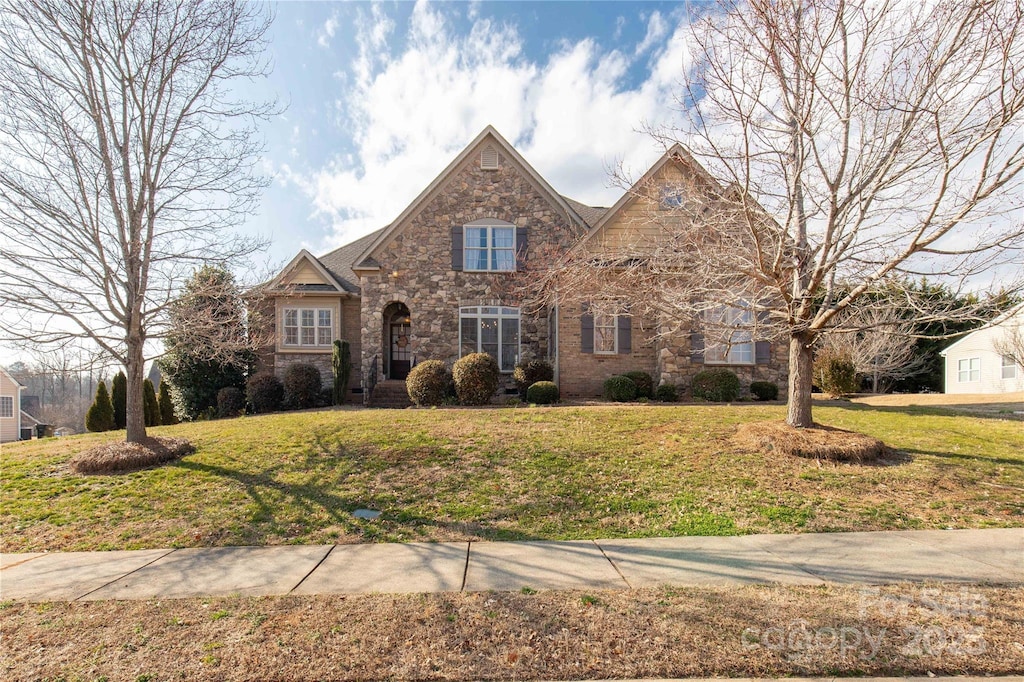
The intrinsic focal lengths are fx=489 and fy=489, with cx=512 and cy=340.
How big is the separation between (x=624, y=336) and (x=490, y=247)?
18.0 feet

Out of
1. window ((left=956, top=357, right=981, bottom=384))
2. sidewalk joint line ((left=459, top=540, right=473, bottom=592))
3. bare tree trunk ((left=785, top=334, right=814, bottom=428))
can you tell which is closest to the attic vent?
bare tree trunk ((left=785, top=334, right=814, bottom=428))

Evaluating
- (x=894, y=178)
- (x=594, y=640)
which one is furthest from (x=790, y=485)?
(x=594, y=640)

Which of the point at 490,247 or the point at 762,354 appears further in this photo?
the point at 490,247

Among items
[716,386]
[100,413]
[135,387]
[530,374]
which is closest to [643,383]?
[716,386]

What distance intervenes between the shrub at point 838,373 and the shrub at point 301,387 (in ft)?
55.6

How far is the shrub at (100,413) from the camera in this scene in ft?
→ 50.2

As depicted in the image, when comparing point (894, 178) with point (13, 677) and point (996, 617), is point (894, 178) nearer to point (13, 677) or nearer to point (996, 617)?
point (996, 617)

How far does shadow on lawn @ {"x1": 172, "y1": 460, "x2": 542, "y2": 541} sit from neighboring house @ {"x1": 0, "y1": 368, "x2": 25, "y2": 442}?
1400 inches

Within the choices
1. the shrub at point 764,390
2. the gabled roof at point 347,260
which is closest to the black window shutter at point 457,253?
the gabled roof at point 347,260

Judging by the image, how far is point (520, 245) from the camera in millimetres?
16656

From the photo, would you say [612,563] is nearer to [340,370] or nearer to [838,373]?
[340,370]

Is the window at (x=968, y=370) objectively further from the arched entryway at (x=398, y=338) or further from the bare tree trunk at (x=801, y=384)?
the arched entryway at (x=398, y=338)

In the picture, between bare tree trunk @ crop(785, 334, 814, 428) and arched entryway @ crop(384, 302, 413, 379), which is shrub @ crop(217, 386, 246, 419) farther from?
bare tree trunk @ crop(785, 334, 814, 428)

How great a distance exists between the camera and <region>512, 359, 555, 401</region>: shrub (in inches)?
577
